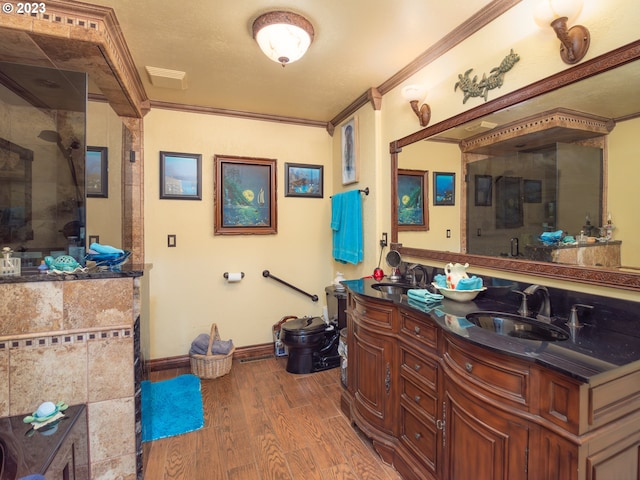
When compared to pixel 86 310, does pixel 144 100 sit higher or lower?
higher

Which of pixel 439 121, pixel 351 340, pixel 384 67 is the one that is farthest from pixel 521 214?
pixel 384 67

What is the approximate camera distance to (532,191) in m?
1.55

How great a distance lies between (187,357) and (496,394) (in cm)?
279

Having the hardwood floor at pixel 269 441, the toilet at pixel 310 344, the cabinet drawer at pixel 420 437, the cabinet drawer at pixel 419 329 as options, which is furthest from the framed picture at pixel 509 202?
the toilet at pixel 310 344

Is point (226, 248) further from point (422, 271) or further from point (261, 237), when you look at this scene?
point (422, 271)

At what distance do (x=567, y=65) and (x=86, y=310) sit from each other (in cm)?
251

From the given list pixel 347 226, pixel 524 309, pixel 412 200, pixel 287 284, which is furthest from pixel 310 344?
pixel 524 309

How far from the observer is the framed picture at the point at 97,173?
2.43 m

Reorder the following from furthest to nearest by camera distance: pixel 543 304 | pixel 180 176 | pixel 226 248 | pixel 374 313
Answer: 1. pixel 226 248
2. pixel 180 176
3. pixel 374 313
4. pixel 543 304

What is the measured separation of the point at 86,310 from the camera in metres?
1.52

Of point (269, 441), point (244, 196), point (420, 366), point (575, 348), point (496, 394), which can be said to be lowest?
point (269, 441)

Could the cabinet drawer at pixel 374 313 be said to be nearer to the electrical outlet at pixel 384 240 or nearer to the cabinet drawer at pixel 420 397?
the cabinet drawer at pixel 420 397

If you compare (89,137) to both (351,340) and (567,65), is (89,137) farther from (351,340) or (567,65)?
(567,65)

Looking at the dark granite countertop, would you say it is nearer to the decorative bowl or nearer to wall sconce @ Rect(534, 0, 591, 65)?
the decorative bowl
